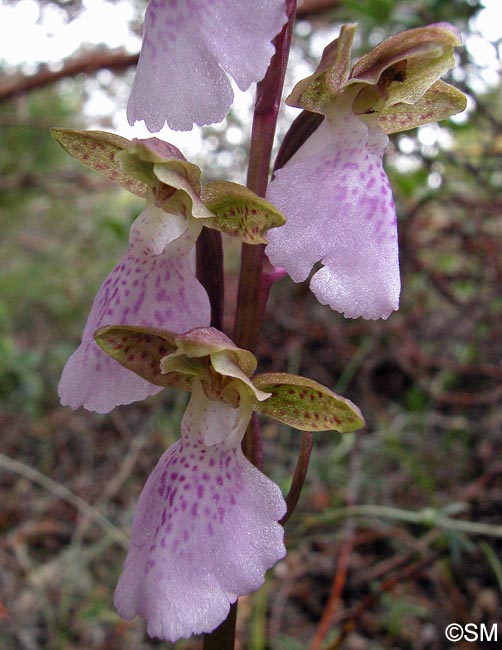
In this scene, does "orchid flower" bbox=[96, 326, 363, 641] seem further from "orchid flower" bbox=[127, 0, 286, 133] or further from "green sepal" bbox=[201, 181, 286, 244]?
"orchid flower" bbox=[127, 0, 286, 133]

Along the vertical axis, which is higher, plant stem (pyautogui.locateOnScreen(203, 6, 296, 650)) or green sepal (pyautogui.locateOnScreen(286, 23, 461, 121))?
green sepal (pyautogui.locateOnScreen(286, 23, 461, 121))

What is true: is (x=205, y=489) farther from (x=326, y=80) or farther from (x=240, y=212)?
(x=326, y=80)

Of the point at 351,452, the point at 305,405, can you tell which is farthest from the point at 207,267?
the point at 351,452

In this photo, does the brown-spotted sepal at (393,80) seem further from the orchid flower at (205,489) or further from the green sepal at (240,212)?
the orchid flower at (205,489)

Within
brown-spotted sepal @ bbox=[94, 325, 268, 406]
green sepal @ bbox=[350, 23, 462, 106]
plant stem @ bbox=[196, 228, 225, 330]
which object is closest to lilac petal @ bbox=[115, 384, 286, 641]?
brown-spotted sepal @ bbox=[94, 325, 268, 406]

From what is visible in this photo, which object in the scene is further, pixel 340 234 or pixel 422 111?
pixel 422 111
